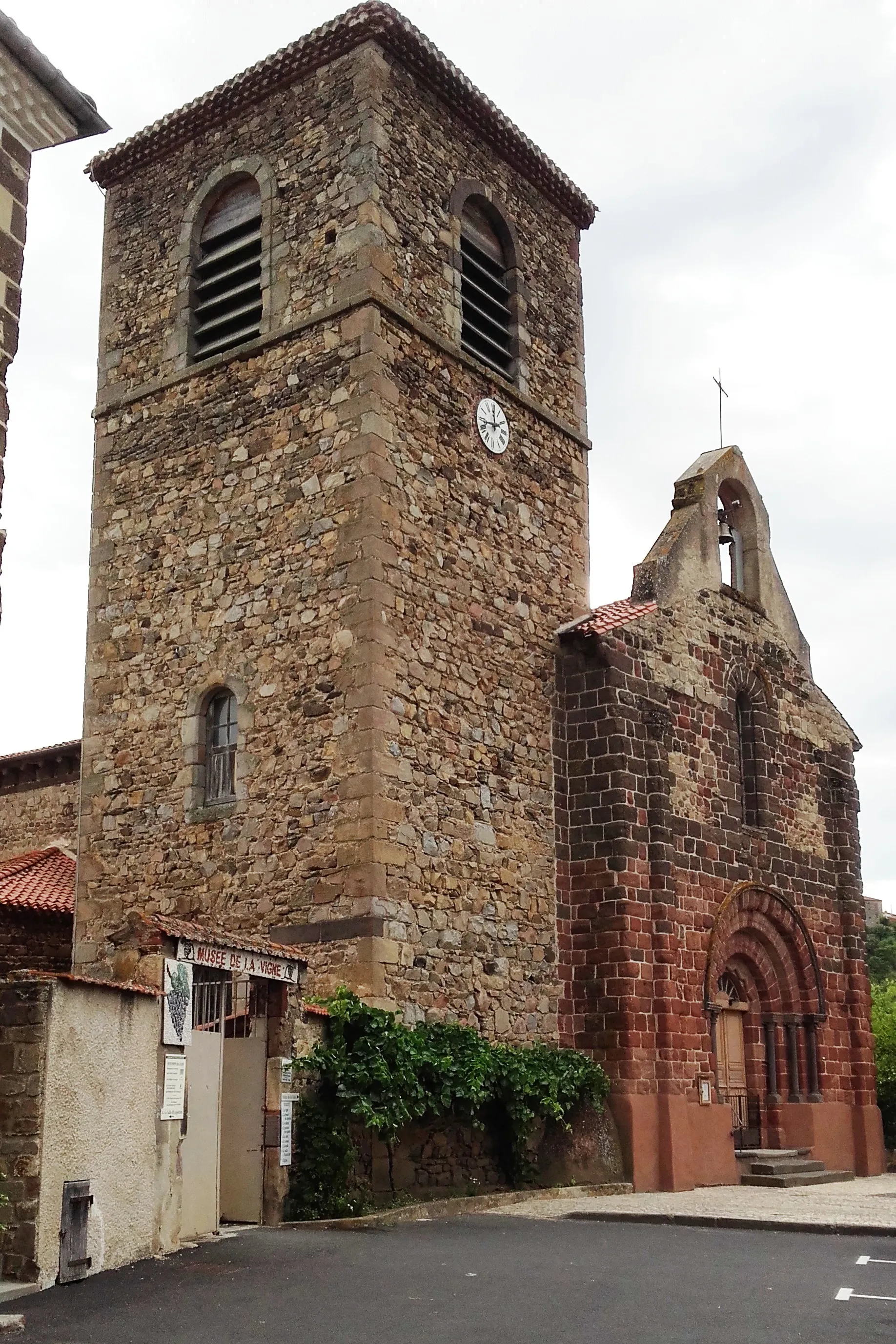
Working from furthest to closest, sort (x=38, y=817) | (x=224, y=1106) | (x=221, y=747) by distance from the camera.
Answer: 1. (x=38, y=817)
2. (x=221, y=747)
3. (x=224, y=1106)

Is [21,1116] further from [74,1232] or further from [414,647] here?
[414,647]

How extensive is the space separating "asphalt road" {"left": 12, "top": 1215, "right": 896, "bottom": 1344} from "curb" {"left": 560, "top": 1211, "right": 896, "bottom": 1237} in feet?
1.30

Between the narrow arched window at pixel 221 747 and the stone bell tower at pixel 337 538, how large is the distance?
0.03 meters

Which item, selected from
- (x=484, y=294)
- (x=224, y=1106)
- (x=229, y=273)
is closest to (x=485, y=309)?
(x=484, y=294)

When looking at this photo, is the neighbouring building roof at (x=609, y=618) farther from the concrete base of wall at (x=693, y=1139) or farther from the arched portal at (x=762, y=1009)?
the concrete base of wall at (x=693, y=1139)

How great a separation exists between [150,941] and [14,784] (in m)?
10.5

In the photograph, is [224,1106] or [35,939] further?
[35,939]

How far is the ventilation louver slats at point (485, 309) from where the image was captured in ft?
59.6

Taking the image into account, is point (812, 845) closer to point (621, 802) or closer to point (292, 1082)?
point (621, 802)

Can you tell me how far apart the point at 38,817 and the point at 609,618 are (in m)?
8.48

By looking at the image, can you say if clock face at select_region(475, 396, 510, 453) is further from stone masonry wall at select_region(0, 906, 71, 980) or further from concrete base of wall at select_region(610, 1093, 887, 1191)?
concrete base of wall at select_region(610, 1093, 887, 1191)

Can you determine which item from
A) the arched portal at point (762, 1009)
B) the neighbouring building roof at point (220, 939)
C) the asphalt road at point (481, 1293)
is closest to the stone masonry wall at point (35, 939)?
the neighbouring building roof at point (220, 939)

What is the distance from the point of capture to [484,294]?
18.4 metres

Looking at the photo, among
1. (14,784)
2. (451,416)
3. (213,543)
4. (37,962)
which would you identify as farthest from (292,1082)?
(14,784)
